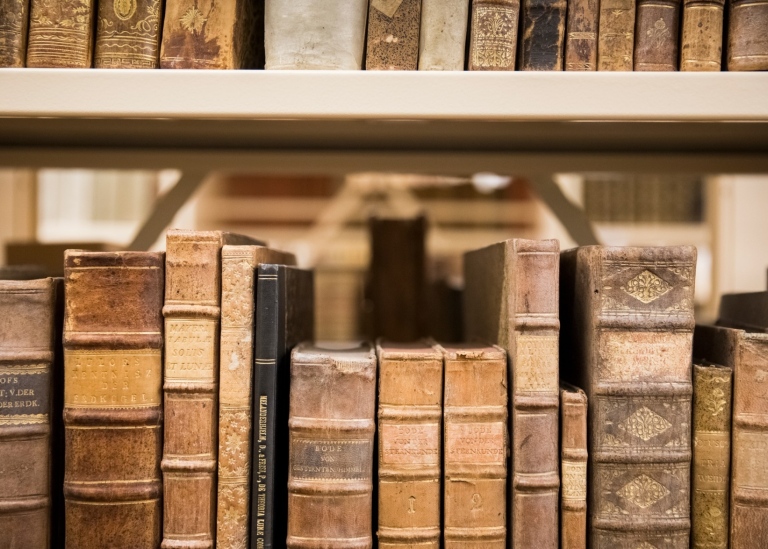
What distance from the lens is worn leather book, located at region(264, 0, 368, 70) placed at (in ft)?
2.24

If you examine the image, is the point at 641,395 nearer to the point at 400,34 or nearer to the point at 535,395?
the point at 535,395

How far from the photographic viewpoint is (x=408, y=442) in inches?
25.5

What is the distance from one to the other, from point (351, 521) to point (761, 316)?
1.79ft

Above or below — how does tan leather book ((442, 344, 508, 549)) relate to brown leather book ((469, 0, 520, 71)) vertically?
below

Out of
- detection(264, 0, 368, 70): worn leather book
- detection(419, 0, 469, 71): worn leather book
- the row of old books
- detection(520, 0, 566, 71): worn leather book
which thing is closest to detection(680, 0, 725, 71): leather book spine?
the row of old books

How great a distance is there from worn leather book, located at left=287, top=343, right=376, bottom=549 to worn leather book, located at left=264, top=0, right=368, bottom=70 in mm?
320

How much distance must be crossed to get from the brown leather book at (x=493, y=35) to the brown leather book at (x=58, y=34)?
1.42 feet

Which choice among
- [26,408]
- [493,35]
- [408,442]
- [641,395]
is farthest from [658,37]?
[26,408]

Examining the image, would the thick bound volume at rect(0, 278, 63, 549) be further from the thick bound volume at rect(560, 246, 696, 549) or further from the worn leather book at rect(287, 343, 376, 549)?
the thick bound volume at rect(560, 246, 696, 549)

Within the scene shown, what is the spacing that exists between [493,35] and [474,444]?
0.44 meters

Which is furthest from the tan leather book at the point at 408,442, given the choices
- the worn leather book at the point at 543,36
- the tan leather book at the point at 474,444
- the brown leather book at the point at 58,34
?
the brown leather book at the point at 58,34

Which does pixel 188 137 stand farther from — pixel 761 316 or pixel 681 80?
pixel 761 316

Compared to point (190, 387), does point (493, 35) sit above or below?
above

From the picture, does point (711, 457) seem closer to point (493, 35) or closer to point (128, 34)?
point (493, 35)
